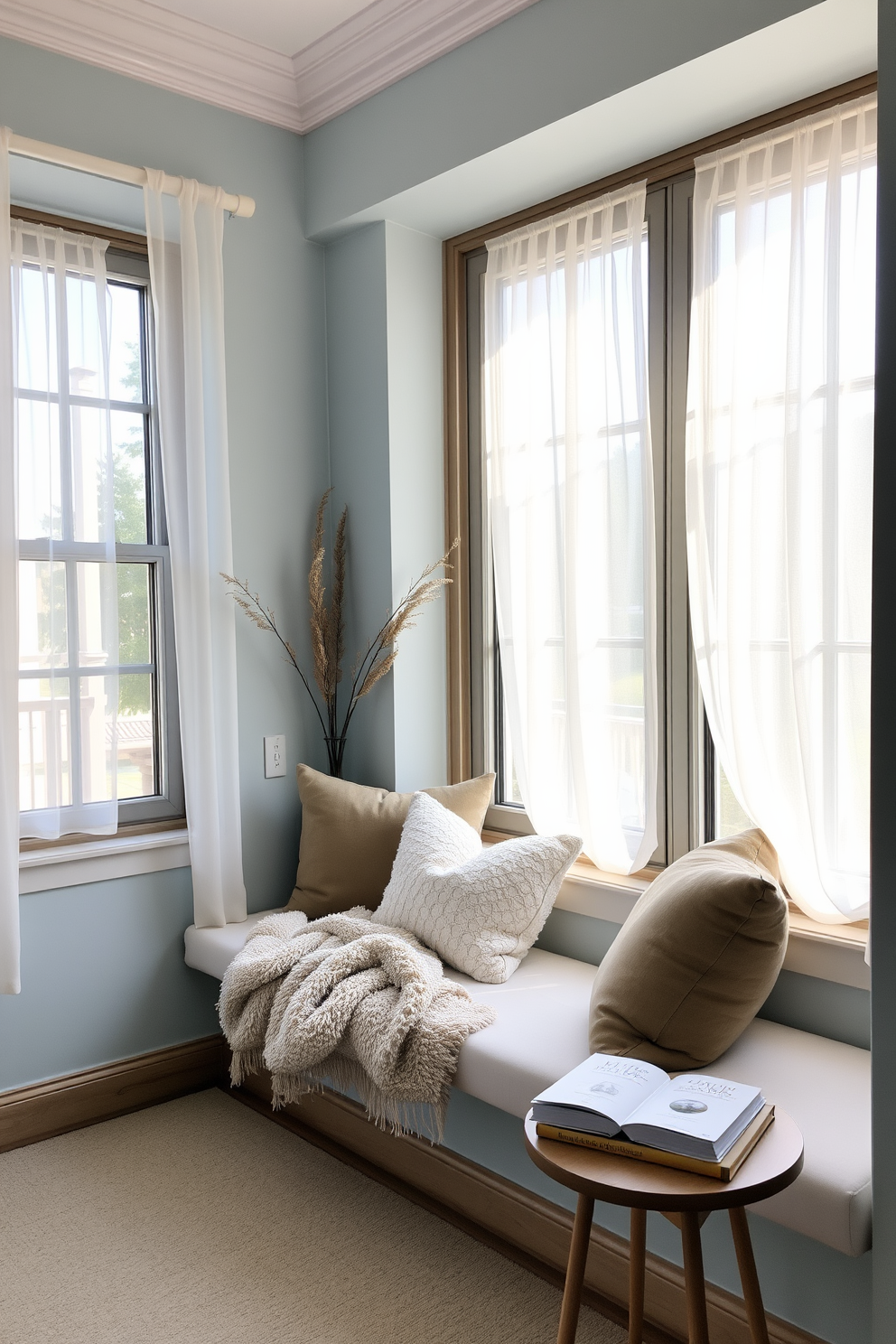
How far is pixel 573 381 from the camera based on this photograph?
2.58 m

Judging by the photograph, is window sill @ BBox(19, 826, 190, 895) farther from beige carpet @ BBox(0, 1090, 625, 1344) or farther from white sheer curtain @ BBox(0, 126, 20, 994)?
beige carpet @ BBox(0, 1090, 625, 1344)

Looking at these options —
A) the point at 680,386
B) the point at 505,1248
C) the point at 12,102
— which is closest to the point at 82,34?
the point at 12,102

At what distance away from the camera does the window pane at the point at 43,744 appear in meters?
2.64

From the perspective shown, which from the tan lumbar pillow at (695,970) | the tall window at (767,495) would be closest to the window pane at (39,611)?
the tall window at (767,495)

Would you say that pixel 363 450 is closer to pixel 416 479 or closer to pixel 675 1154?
pixel 416 479

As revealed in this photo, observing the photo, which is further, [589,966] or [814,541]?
[589,966]

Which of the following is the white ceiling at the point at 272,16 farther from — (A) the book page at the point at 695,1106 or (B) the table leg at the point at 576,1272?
(B) the table leg at the point at 576,1272

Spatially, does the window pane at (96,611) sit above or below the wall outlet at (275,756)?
above

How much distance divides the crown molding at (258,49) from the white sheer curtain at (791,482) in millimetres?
784

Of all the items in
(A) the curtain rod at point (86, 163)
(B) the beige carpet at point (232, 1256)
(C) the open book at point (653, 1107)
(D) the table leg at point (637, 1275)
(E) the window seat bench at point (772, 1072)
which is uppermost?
(A) the curtain rod at point (86, 163)

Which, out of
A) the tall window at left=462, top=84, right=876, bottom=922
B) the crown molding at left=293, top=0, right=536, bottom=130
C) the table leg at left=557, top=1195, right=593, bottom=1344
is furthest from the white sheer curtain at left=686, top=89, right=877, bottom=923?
the table leg at left=557, top=1195, right=593, bottom=1344

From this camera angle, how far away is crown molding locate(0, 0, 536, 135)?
96.7 inches

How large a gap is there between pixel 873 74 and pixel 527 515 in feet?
3.98

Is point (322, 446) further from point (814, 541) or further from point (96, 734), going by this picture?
point (814, 541)
